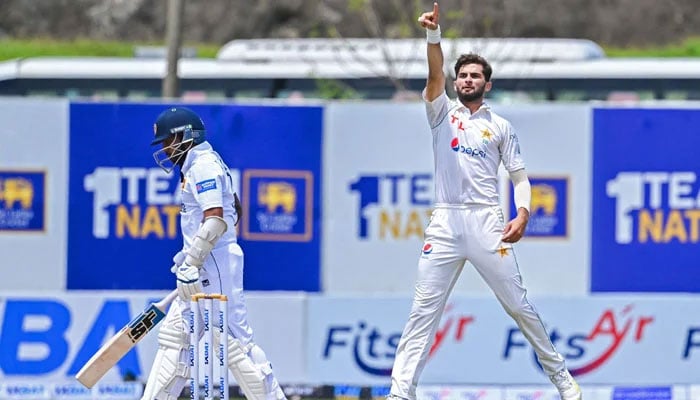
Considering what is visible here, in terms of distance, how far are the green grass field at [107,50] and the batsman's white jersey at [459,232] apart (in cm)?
2202

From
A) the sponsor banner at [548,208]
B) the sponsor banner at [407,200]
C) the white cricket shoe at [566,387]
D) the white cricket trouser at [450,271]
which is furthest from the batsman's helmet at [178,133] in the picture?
the sponsor banner at [548,208]

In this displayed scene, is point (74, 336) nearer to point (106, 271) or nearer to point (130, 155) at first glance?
point (106, 271)

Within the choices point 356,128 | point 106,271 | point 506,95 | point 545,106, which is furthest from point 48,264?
point 506,95

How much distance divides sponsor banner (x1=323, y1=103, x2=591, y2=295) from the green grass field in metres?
19.1

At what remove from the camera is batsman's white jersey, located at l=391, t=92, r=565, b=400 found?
28.1 feet

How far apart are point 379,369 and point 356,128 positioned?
187 cm

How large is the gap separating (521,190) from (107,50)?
24.1 metres

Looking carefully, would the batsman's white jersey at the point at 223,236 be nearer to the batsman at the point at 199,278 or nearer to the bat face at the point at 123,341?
the batsman at the point at 199,278

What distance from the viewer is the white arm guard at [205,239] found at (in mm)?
8164

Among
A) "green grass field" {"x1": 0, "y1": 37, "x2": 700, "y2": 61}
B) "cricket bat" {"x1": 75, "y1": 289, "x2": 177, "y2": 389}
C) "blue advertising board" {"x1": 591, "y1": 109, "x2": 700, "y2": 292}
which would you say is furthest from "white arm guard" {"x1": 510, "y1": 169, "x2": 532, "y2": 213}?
"green grass field" {"x1": 0, "y1": 37, "x2": 700, "y2": 61}

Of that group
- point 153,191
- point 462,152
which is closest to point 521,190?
point 462,152

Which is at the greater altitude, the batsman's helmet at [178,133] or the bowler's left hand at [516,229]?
the batsman's helmet at [178,133]

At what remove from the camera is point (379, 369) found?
11258 mm

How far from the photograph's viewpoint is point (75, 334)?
1107 cm
